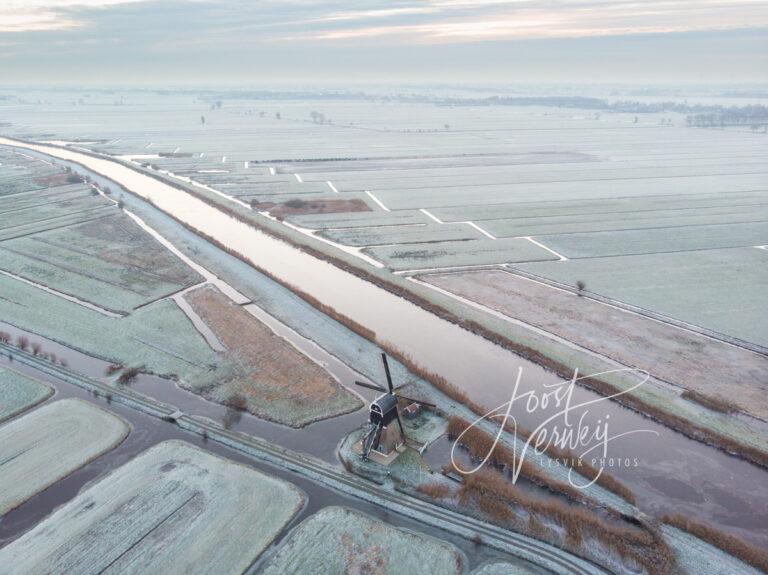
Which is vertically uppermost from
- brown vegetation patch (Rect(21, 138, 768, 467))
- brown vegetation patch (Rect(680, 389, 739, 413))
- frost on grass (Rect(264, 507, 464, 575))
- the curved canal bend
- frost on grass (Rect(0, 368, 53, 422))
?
brown vegetation patch (Rect(680, 389, 739, 413))

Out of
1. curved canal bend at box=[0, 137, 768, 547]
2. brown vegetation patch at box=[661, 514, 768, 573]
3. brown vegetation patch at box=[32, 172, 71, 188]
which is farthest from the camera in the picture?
brown vegetation patch at box=[32, 172, 71, 188]

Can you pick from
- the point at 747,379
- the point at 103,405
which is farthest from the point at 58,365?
the point at 747,379

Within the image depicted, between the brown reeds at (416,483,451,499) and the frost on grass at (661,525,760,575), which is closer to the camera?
the frost on grass at (661,525,760,575)

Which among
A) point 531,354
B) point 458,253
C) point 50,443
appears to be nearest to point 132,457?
point 50,443

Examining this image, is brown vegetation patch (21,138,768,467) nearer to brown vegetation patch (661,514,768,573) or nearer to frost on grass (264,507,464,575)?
brown vegetation patch (661,514,768,573)

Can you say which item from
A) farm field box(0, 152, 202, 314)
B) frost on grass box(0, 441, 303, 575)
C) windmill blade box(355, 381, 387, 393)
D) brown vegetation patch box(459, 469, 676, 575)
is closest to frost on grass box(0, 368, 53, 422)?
frost on grass box(0, 441, 303, 575)

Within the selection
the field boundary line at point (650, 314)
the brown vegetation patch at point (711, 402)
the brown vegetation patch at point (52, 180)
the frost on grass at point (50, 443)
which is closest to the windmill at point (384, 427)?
the frost on grass at point (50, 443)

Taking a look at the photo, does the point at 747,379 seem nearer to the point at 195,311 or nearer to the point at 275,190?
the point at 195,311
